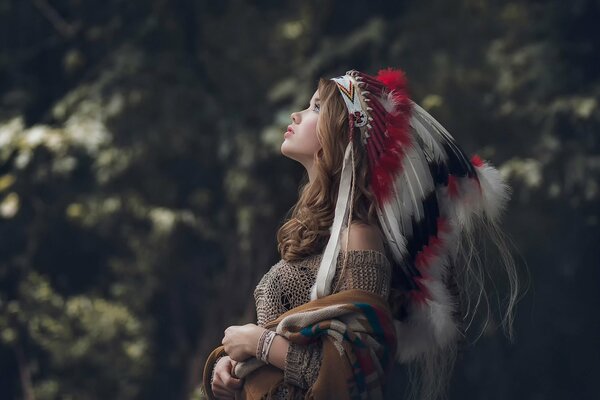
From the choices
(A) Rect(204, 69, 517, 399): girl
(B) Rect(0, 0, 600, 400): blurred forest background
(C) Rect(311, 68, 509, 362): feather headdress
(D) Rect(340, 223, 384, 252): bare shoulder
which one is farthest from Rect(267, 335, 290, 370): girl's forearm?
(B) Rect(0, 0, 600, 400): blurred forest background

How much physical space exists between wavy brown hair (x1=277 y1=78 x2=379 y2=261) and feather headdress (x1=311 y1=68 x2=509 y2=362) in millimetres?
20

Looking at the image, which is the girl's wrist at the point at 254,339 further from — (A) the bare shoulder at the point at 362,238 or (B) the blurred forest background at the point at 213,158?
(B) the blurred forest background at the point at 213,158

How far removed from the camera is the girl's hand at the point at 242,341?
8.16 ft

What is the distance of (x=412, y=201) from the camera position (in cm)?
257

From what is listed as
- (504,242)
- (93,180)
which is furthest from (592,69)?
(504,242)

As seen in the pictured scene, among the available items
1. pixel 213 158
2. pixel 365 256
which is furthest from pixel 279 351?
pixel 213 158

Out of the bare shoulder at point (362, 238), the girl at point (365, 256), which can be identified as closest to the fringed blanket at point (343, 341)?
the girl at point (365, 256)

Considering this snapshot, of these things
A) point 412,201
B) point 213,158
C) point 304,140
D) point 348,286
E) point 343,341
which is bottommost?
point 343,341

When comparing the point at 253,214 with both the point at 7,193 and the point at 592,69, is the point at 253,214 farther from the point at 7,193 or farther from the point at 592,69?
the point at 592,69

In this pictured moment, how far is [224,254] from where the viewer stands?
8344 mm

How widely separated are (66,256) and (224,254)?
115 cm

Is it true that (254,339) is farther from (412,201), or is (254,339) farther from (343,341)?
(412,201)

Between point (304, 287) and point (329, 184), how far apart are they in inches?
9.2

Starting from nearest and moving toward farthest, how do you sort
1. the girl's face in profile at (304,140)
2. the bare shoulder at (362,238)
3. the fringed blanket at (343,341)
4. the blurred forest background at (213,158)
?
1. the fringed blanket at (343,341)
2. the bare shoulder at (362,238)
3. the girl's face in profile at (304,140)
4. the blurred forest background at (213,158)
